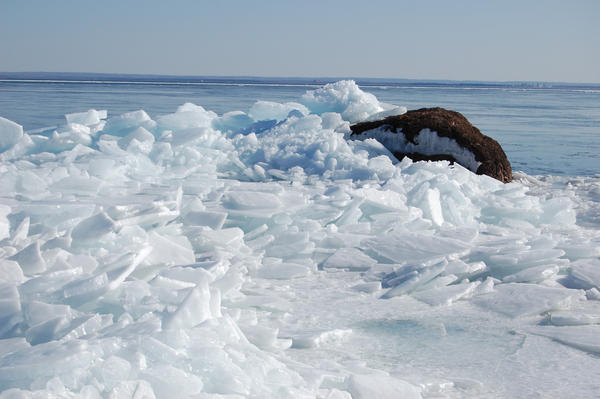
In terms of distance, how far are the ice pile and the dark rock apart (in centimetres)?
61

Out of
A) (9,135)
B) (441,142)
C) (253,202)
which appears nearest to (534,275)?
(253,202)

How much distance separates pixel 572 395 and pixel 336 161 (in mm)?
4089

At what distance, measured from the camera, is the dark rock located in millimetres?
6434

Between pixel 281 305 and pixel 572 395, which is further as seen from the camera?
pixel 281 305

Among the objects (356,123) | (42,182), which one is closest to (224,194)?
(42,182)

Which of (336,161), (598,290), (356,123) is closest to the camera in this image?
(598,290)

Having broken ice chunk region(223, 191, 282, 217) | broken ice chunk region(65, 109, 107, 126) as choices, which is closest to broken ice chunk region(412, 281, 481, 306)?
broken ice chunk region(223, 191, 282, 217)

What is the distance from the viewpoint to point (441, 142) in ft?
21.8

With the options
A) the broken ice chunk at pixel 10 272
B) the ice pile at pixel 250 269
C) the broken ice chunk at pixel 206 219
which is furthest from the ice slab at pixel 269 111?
the broken ice chunk at pixel 10 272

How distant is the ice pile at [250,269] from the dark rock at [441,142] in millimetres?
610

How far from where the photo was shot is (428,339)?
2.43 m

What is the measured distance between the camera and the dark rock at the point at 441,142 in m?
6.43

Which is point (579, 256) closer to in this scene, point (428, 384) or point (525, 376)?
point (525, 376)

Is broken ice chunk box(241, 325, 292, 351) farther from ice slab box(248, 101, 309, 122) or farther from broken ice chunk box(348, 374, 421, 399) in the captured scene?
ice slab box(248, 101, 309, 122)
